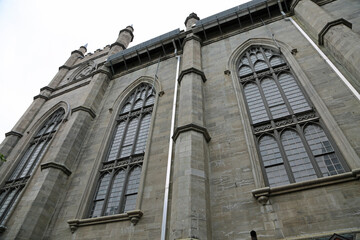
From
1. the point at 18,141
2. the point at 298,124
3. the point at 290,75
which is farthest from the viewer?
the point at 18,141

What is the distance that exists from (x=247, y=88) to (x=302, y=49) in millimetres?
2831

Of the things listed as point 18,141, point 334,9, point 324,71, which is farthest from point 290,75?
point 18,141

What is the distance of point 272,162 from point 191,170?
2.56m

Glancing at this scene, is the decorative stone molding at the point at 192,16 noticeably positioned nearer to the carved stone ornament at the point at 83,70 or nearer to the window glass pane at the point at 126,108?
the window glass pane at the point at 126,108

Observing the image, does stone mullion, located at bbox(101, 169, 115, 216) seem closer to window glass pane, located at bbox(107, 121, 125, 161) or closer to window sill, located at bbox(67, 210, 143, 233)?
window sill, located at bbox(67, 210, 143, 233)

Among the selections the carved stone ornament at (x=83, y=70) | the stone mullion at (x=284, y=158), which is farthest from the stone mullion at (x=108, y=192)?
the carved stone ornament at (x=83, y=70)

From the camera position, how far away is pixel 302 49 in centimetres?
998

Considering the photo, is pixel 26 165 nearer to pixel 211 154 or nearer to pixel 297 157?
pixel 211 154

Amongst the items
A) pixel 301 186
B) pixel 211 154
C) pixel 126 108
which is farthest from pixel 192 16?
pixel 301 186

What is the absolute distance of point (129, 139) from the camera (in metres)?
11.0

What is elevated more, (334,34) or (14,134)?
(14,134)

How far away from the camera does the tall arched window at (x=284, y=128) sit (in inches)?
261

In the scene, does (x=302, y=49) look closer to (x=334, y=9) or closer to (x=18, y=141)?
(x=334, y=9)

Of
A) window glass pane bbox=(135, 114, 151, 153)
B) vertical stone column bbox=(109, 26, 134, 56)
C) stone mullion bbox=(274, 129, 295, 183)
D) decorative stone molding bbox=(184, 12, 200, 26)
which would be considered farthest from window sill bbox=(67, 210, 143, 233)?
vertical stone column bbox=(109, 26, 134, 56)
